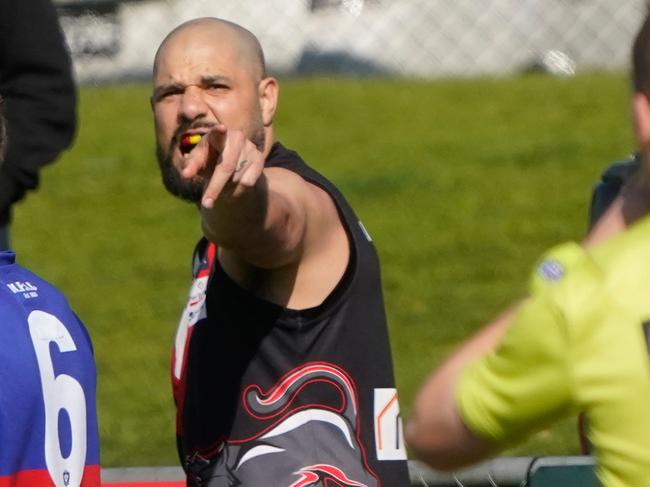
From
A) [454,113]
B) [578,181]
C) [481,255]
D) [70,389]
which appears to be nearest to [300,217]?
[70,389]

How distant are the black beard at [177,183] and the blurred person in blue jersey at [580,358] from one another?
1.37m

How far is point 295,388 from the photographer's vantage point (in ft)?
10.8

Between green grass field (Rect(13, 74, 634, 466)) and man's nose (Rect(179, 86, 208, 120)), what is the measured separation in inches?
119

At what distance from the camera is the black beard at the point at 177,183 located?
3297mm

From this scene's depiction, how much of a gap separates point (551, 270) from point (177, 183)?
161 centimetres

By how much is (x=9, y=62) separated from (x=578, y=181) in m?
5.22

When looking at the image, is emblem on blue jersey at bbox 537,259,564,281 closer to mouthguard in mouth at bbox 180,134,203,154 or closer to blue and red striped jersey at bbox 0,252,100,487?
blue and red striped jersey at bbox 0,252,100,487

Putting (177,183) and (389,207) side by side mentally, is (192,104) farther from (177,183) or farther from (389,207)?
(389,207)

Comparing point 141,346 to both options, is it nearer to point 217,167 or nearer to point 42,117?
point 42,117

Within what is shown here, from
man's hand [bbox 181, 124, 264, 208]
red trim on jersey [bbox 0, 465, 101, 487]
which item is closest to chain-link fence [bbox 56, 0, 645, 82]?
man's hand [bbox 181, 124, 264, 208]

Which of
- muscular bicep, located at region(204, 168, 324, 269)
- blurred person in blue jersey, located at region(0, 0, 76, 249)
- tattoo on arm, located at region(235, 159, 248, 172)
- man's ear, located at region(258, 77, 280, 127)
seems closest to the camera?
tattoo on arm, located at region(235, 159, 248, 172)

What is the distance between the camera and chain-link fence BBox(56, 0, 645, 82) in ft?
39.6

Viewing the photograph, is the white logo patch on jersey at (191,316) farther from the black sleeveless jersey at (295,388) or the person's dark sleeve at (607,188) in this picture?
the person's dark sleeve at (607,188)

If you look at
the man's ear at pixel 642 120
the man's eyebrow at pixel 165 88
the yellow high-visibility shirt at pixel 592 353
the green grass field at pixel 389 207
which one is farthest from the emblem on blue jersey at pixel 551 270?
the green grass field at pixel 389 207
